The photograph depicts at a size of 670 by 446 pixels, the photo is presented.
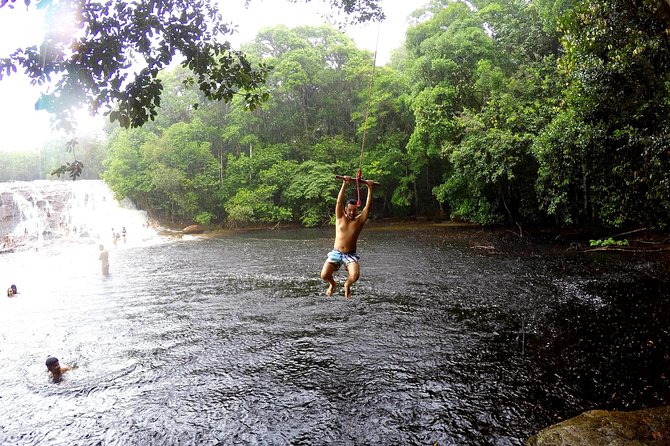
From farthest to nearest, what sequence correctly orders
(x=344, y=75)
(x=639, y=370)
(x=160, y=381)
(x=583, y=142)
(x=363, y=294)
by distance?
(x=344, y=75) < (x=583, y=142) < (x=363, y=294) < (x=160, y=381) < (x=639, y=370)

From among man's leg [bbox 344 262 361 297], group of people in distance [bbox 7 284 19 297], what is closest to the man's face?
man's leg [bbox 344 262 361 297]

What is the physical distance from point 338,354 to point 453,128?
1984cm

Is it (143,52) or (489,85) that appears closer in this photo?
(143,52)

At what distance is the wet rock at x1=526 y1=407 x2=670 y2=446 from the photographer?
177 inches

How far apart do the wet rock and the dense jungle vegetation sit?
192 inches

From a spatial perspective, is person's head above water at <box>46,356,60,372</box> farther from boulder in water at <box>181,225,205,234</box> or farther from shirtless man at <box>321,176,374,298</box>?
boulder in water at <box>181,225,205,234</box>

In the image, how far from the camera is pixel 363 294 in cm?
1219

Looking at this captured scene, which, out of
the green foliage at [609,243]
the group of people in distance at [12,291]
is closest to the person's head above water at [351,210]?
the group of people in distance at [12,291]

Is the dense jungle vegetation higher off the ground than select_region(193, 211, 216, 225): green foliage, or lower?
higher

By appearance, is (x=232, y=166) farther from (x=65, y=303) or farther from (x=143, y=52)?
(x=143, y=52)

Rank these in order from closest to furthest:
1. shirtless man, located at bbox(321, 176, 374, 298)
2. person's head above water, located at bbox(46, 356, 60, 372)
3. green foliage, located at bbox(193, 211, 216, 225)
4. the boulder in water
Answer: person's head above water, located at bbox(46, 356, 60, 372), shirtless man, located at bbox(321, 176, 374, 298), the boulder in water, green foliage, located at bbox(193, 211, 216, 225)

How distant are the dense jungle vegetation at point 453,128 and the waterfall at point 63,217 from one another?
2560 mm

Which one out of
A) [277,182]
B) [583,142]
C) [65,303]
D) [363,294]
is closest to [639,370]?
A: [363,294]

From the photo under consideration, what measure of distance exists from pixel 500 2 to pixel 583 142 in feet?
55.0
